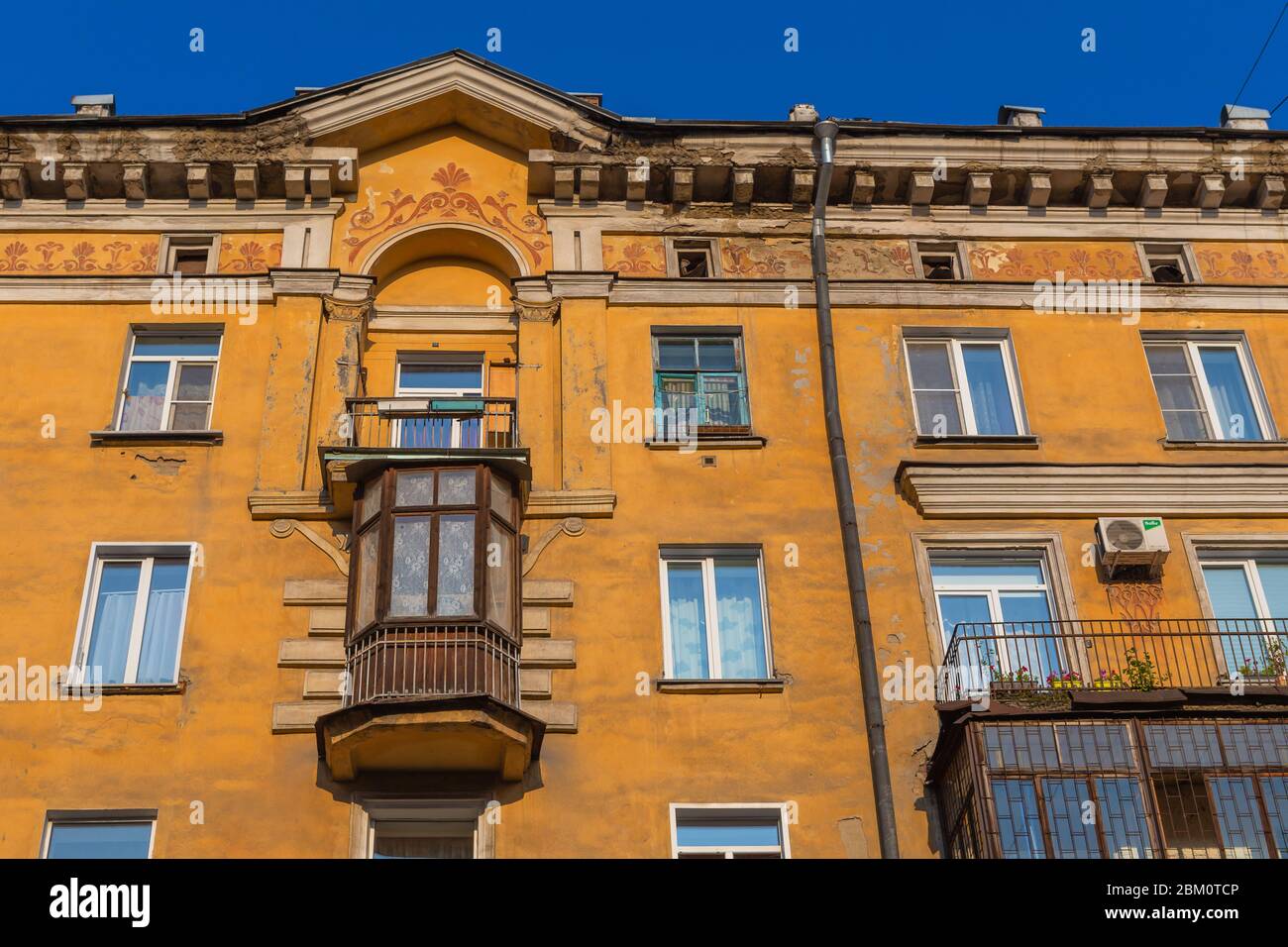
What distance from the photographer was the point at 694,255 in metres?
17.8

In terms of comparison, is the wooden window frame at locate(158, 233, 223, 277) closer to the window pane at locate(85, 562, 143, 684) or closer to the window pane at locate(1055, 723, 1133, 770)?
the window pane at locate(85, 562, 143, 684)

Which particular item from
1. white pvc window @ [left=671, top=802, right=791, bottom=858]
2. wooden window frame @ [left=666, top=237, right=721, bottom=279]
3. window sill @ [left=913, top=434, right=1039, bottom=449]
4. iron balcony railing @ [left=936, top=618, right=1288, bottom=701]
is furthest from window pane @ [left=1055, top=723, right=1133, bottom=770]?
wooden window frame @ [left=666, top=237, right=721, bottom=279]

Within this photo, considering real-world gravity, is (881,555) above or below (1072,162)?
below

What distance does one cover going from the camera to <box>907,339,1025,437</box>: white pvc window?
54.4 ft

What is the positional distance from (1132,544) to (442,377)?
6899 mm

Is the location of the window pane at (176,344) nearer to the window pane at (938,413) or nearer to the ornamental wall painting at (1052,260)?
the window pane at (938,413)

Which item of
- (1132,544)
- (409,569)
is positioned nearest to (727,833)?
(409,569)

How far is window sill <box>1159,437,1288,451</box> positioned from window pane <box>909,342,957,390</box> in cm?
215

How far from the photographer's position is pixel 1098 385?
16.7 meters

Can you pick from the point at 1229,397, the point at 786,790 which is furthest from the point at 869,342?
the point at 786,790

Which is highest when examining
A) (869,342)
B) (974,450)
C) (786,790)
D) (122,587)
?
(869,342)
